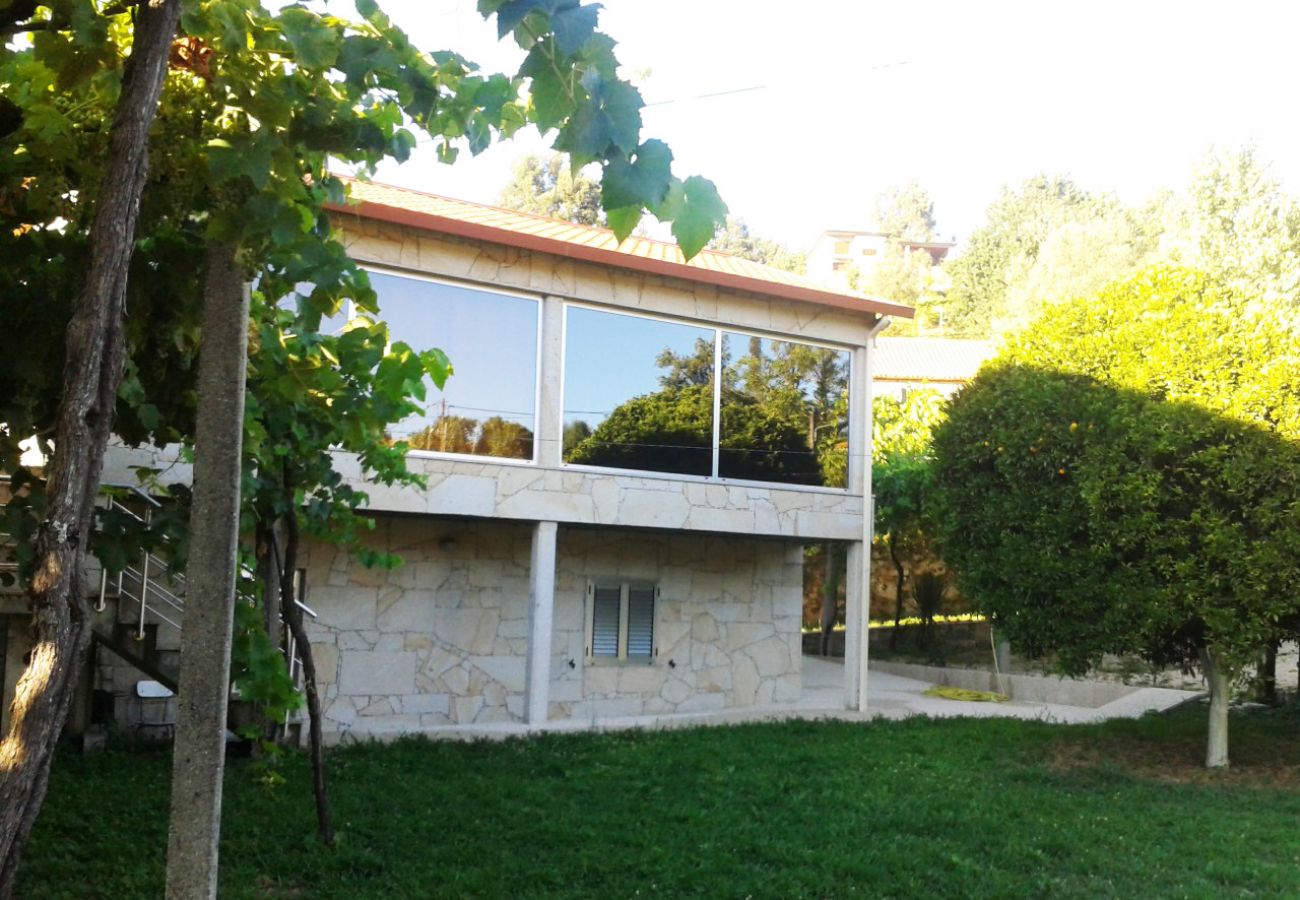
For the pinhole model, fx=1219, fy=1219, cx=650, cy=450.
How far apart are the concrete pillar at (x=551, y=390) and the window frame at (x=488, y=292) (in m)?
0.03

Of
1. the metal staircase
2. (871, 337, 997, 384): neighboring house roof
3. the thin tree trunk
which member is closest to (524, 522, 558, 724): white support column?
the metal staircase

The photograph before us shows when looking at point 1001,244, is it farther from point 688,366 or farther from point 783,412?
point 688,366

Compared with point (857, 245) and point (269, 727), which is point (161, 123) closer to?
point (269, 727)

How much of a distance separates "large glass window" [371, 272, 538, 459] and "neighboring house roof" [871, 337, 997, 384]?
79.2 feet

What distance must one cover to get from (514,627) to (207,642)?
9.04 metres

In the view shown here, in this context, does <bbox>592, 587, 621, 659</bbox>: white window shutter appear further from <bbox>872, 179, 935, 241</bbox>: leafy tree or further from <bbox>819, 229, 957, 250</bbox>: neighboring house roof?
<bbox>872, 179, 935, 241</bbox>: leafy tree

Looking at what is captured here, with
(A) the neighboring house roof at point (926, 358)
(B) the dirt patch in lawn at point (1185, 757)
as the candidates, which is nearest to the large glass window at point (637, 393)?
(B) the dirt patch in lawn at point (1185, 757)

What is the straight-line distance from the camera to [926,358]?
3962 cm

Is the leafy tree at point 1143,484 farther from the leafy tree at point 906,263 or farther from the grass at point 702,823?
the leafy tree at point 906,263

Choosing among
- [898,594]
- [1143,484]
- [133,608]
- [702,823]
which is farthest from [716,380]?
[898,594]

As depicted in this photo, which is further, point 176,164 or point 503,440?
point 503,440

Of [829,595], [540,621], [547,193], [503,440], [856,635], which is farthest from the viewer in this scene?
[547,193]

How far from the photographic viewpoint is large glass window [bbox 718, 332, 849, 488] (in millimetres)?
13078

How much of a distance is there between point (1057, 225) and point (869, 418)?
4329 cm
